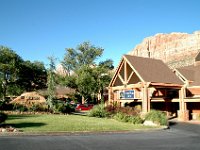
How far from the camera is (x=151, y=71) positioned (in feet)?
99.3

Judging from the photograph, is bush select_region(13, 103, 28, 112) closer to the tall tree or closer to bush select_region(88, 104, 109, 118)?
bush select_region(88, 104, 109, 118)

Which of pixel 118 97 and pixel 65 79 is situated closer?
pixel 118 97

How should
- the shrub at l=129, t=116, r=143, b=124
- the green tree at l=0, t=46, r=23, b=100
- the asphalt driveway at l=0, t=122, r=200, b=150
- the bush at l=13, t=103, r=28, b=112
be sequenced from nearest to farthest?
Result: the asphalt driveway at l=0, t=122, r=200, b=150 < the shrub at l=129, t=116, r=143, b=124 < the bush at l=13, t=103, r=28, b=112 < the green tree at l=0, t=46, r=23, b=100

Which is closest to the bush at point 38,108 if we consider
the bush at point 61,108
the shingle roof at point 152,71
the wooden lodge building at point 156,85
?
the bush at point 61,108

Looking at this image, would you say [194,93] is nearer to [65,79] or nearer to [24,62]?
[65,79]

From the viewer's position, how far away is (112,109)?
95.7 ft

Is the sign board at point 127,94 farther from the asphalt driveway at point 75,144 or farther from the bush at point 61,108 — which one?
the asphalt driveway at point 75,144

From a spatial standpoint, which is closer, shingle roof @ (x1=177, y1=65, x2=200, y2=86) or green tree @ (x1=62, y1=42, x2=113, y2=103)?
shingle roof @ (x1=177, y1=65, x2=200, y2=86)

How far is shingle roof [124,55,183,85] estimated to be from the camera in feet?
94.7

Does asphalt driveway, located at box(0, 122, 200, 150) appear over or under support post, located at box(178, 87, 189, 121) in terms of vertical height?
under

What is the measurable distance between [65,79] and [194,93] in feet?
103

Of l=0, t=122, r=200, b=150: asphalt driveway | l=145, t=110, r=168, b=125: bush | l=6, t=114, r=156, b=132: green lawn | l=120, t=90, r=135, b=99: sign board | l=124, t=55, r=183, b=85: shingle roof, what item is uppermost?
l=124, t=55, r=183, b=85: shingle roof

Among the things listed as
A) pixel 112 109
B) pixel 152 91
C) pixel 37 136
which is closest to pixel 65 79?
pixel 152 91

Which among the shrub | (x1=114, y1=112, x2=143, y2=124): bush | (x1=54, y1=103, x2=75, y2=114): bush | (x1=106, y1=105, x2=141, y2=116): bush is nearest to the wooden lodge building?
(x1=106, y1=105, x2=141, y2=116): bush
